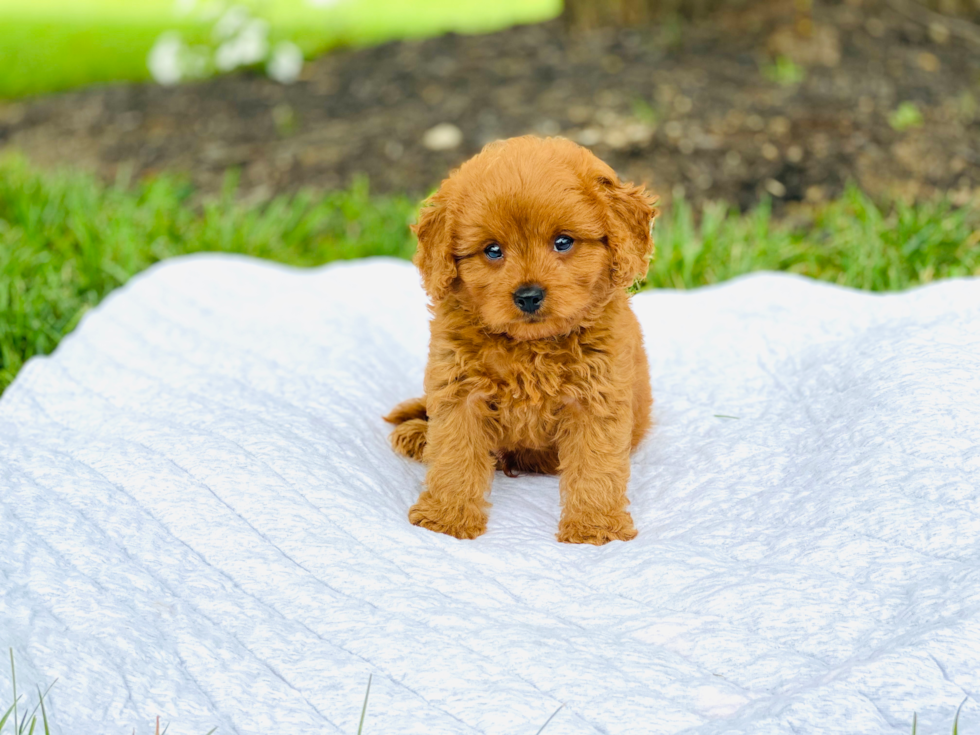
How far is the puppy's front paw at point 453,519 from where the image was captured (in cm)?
285

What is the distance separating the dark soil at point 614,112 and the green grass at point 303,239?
388mm

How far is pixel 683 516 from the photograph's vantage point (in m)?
A: 3.01

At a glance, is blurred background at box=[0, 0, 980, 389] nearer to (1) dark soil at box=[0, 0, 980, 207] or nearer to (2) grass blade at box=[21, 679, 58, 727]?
(1) dark soil at box=[0, 0, 980, 207]

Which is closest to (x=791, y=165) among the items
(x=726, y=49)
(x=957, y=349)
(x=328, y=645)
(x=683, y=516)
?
(x=726, y=49)

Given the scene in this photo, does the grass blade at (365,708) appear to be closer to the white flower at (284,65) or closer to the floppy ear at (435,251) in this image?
the floppy ear at (435,251)

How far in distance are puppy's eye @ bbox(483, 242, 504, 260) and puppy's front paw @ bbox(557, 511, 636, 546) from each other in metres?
0.81

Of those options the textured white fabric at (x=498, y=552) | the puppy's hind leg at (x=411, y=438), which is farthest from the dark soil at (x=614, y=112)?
the puppy's hind leg at (x=411, y=438)

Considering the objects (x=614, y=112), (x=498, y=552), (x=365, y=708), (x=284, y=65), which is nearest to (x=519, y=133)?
(x=614, y=112)

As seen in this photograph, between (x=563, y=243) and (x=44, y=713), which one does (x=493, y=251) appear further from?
(x=44, y=713)

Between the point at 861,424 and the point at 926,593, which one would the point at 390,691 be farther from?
the point at 861,424

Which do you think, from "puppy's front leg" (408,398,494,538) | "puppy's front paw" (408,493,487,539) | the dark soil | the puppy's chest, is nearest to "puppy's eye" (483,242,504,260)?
the puppy's chest

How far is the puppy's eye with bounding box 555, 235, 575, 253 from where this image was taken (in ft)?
8.62

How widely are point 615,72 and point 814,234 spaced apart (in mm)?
2477

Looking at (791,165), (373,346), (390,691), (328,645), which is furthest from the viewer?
(791,165)
